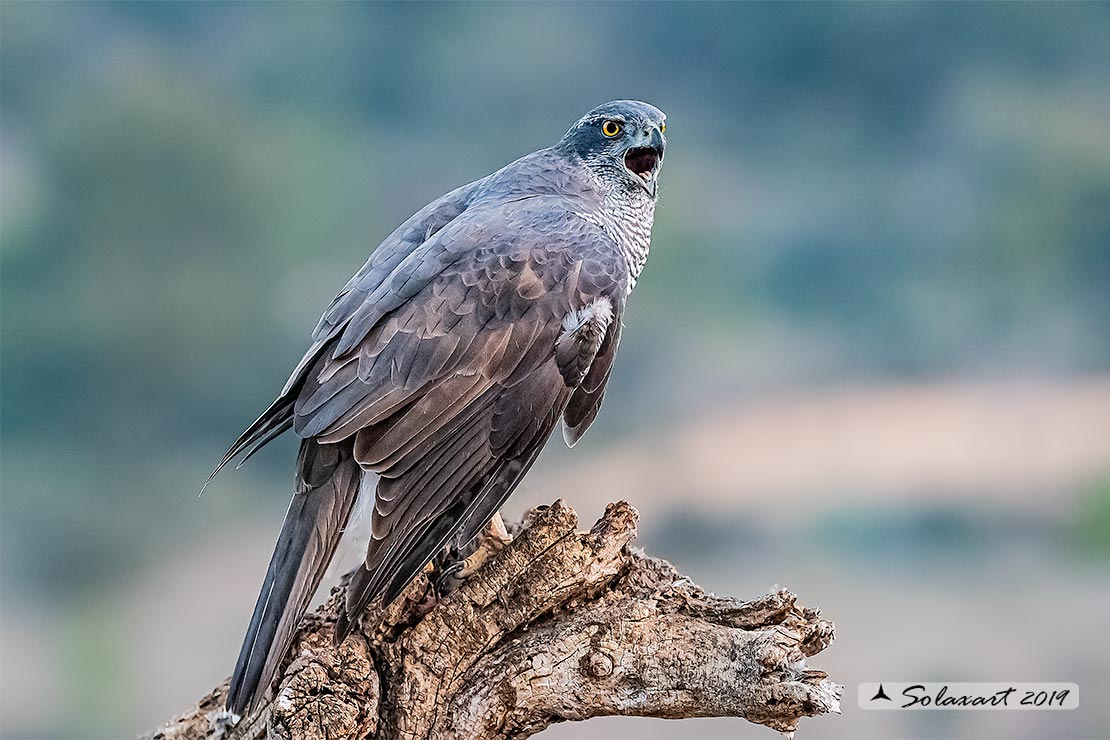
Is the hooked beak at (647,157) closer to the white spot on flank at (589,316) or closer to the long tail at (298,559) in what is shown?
the white spot on flank at (589,316)

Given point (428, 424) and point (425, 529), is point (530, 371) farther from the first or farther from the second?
point (425, 529)

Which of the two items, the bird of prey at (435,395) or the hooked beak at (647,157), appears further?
the hooked beak at (647,157)

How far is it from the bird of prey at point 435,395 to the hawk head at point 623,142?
0.23 meters

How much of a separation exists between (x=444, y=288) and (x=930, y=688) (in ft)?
5.90

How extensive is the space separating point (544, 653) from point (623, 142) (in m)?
1.09

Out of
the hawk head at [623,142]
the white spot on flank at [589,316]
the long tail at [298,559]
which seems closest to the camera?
the long tail at [298,559]

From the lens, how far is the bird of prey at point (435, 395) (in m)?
1.85

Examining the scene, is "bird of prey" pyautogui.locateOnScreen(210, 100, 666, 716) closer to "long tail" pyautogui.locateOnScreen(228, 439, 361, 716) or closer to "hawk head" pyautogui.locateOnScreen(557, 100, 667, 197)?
"long tail" pyautogui.locateOnScreen(228, 439, 361, 716)

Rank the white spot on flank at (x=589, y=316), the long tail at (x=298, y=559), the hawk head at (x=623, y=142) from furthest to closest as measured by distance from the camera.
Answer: the hawk head at (x=623, y=142) → the white spot on flank at (x=589, y=316) → the long tail at (x=298, y=559)

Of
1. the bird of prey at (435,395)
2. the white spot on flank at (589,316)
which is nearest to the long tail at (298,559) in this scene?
the bird of prey at (435,395)

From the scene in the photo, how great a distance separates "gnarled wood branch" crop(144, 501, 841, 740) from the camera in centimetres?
186

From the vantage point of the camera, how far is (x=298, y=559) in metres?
1.86

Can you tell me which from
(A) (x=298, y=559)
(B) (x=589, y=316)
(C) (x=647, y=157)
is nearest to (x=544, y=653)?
(A) (x=298, y=559)

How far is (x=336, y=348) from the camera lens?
2.02 m
